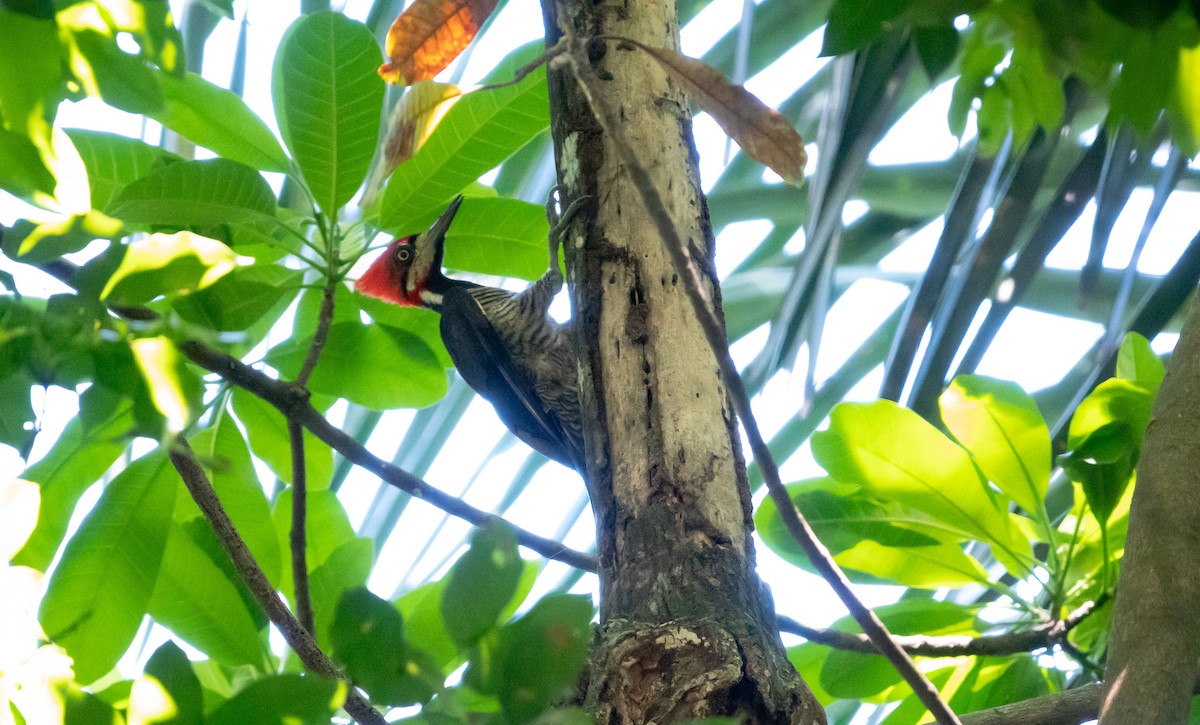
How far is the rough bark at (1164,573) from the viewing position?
105cm

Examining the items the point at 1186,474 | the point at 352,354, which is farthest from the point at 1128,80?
the point at 352,354

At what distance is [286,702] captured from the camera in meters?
0.63

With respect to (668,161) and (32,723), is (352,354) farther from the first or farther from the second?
(32,723)

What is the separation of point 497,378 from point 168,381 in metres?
1.95

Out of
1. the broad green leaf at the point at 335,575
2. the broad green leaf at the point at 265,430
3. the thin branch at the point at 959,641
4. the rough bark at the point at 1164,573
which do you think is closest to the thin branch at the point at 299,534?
the broad green leaf at the point at 335,575

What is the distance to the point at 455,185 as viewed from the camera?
1697 millimetres

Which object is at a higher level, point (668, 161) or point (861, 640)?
point (668, 161)

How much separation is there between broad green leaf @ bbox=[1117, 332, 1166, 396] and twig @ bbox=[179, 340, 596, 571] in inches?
35.5

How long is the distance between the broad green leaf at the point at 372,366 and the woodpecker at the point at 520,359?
0.62 metres

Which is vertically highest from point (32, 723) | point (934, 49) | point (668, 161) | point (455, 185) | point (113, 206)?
point (455, 185)

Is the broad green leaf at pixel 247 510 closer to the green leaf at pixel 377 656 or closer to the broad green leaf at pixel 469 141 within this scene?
the broad green leaf at pixel 469 141

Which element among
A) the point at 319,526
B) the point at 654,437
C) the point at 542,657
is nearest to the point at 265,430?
the point at 319,526

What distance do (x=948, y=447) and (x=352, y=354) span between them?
996mm

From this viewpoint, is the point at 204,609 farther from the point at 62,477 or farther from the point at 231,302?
the point at 231,302
